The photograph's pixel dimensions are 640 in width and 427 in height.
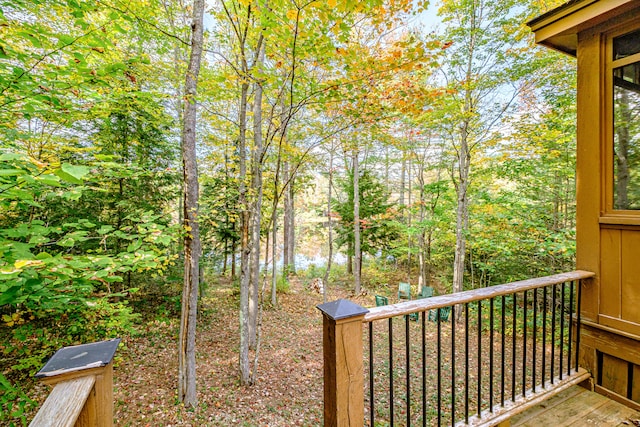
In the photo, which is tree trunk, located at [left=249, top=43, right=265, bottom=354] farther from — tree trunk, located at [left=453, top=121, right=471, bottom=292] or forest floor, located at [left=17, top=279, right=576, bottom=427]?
tree trunk, located at [left=453, top=121, right=471, bottom=292]

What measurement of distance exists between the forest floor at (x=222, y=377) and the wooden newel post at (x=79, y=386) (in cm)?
371

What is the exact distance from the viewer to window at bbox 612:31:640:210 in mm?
2051

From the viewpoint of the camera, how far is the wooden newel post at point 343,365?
4.16 feet

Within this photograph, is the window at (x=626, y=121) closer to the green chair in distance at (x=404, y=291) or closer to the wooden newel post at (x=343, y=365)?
the wooden newel post at (x=343, y=365)

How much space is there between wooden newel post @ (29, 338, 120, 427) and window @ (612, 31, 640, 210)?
355cm

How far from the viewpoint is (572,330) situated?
93.7 inches

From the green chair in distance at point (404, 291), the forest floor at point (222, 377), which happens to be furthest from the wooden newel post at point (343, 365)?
the green chair in distance at point (404, 291)

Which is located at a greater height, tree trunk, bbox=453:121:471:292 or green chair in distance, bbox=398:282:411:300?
tree trunk, bbox=453:121:471:292

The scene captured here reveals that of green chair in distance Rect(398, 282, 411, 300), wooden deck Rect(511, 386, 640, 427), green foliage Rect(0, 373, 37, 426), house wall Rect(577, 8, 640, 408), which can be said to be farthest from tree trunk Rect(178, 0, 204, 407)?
green chair in distance Rect(398, 282, 411, 300)

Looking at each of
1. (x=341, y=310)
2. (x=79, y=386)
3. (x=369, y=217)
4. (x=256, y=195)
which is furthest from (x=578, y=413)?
(x=369, y=217)

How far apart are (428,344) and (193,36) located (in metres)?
7.95

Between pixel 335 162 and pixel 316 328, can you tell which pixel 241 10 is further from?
pixel 335 162

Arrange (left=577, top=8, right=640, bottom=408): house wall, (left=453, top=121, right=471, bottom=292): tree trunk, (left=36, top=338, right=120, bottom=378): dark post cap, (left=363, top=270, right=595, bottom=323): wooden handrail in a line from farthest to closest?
(left=453, top=121, right=471, bottom=292): tree trunk → (left=577, top=8, right=640, bottom=408): house wall → (left=363, top=270, right=595, bottom=323): wooden handrail → (left=36, top=338, right=120, bottom=378): dark post cap

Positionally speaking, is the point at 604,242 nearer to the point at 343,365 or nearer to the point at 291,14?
the point at 343,365
